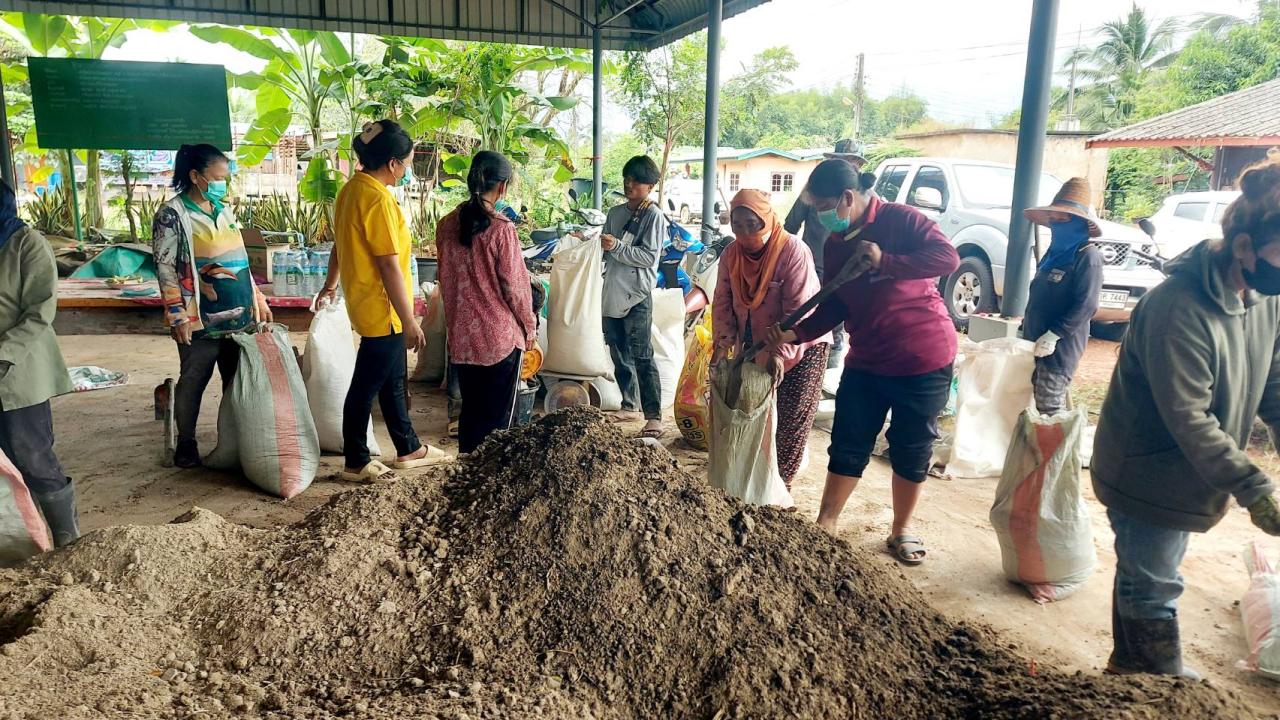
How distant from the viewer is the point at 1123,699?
1.61 m

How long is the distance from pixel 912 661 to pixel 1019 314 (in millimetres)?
Result: 2910

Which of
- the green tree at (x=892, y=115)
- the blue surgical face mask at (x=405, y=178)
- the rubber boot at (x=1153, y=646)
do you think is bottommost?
the rubber boot at (x=1153, y=646)

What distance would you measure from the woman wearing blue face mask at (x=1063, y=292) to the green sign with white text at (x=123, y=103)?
26.0ft

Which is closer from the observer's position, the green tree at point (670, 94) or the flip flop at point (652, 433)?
the flip flop at point (652, 433)

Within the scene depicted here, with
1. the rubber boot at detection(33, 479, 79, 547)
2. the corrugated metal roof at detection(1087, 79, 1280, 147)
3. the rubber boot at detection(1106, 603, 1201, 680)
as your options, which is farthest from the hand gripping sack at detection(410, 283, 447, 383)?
the corrugated metal roof at detection(1087, 79, 1280, 147)

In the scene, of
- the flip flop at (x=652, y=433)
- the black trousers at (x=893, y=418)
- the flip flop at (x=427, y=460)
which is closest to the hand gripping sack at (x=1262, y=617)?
the black trousers at (x=893, y=418)

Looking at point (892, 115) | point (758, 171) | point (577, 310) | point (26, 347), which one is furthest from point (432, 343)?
point (892, 115)

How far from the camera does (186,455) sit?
4.09 m

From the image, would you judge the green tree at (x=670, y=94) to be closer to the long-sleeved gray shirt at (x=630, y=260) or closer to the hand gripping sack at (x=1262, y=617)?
the long-sleeved gray shirt at (x=630, y=260)

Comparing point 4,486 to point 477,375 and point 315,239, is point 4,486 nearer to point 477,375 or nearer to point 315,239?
point 477,375

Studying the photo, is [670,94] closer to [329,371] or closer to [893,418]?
[329,371]

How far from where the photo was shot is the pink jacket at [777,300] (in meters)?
3.25

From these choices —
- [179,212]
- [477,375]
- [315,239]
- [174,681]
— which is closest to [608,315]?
[477,375]

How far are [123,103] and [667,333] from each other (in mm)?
6795
